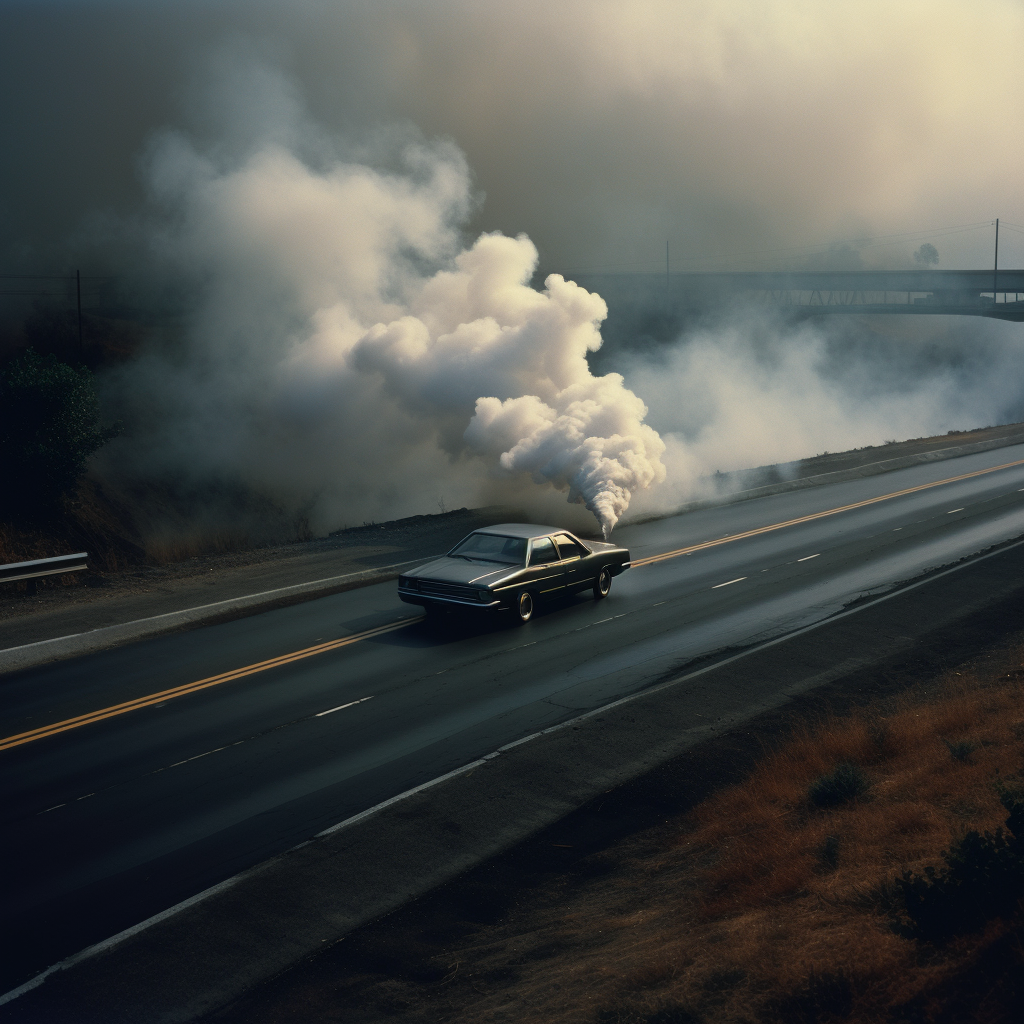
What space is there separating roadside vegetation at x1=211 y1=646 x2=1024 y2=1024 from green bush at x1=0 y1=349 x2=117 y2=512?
2082 cm

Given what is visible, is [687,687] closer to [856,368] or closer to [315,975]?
[315,975]

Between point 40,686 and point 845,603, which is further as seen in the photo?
point 845,603

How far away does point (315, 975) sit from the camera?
→ 649 centimetres

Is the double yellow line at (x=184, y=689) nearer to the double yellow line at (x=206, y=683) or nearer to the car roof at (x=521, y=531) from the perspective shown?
the double yellow line at (x=206, y=683)

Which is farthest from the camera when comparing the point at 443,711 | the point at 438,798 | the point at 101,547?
the point at 101,547

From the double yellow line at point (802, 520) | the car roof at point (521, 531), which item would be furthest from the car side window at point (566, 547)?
the double yellow line at point (802, 520)

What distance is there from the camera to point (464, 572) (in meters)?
15.7

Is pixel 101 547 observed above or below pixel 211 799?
above

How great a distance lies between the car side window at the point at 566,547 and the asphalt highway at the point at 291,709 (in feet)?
3.32

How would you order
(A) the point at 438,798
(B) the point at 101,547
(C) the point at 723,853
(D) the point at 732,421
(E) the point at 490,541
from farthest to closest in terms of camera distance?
(D) the point at 732,421 → (B) the point at 101,547 → (E) the point at 490,541 → (A) the point at 438,798 → (C) the point at 723,853

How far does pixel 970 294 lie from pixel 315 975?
282 ft

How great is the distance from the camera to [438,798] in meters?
9.43

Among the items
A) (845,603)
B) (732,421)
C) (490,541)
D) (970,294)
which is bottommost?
(845,603)

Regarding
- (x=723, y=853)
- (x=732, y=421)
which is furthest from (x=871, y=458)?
(x=723, y=853)
